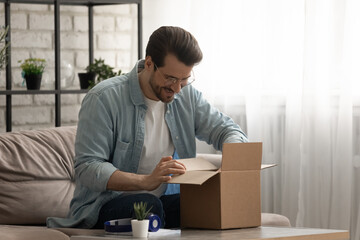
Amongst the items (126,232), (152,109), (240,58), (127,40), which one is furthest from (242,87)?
(126,232)

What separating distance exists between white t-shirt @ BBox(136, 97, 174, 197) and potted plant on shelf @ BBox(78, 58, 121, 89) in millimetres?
1185

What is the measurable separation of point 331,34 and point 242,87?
1.95 ft

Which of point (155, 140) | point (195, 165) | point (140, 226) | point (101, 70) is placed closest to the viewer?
point (140, 226)

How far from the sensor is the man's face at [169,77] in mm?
2230

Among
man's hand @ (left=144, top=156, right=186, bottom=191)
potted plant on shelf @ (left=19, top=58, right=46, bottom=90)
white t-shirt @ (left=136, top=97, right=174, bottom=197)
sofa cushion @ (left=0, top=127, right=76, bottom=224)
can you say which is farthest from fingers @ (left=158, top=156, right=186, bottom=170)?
potted plant on shelf @ (left=19, top=58, right=46, bottom=90)

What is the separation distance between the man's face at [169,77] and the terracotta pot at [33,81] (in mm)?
1206

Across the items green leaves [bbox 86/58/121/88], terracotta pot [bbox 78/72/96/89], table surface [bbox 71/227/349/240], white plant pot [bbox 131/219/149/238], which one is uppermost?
green leaves [bbox 86/58/121/88]

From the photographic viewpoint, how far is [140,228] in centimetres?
187

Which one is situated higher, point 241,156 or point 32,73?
point 32,73

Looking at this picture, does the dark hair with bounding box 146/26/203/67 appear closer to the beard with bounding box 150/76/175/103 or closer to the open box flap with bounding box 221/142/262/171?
the beard with bounding box 150/76/175/103

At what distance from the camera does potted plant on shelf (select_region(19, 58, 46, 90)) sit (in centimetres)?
336

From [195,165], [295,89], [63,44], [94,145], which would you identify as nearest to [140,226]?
[195,165]

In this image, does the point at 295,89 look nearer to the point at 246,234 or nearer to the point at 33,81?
the point at 33,81

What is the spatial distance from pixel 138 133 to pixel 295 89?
1.20 meters
